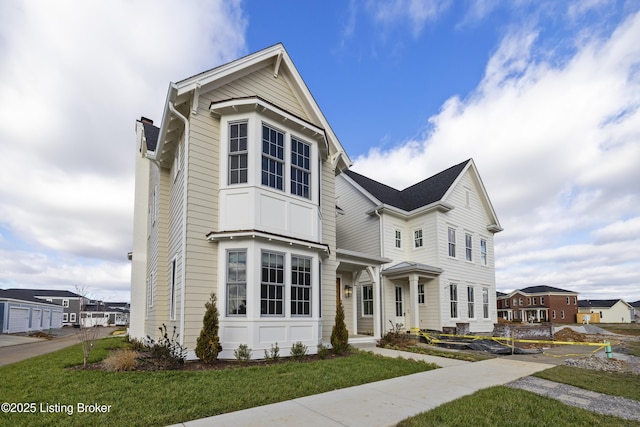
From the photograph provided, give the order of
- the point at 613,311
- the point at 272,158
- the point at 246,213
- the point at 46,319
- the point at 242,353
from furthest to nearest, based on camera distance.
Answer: the point at 613,311 → the point at 46,319 → the point at 272,158 → the point at 246,213 → the point at 242,353

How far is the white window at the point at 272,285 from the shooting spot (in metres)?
10.1

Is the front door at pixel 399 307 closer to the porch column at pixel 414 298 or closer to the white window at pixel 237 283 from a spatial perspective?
the porch column at pixel 414 298

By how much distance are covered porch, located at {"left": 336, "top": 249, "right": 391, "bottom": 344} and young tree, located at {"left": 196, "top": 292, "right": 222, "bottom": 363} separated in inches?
248

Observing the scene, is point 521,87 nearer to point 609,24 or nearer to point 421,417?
point 609,24

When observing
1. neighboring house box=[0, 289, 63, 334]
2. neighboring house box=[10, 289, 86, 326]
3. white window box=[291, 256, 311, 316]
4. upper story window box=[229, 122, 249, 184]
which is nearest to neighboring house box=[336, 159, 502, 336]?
white window box=[291, 256, 311, 316]

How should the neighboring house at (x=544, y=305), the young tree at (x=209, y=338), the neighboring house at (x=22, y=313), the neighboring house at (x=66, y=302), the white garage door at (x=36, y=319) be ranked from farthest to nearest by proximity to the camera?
1. the neighboring house at (x=66, y=302)
2. the neighboring house at (x=544, y=305)
3. the white garage door at (x=36, y=319)
4. the neighboring house at (x=22, y=313)
5. the young tree at (x=209, y=338)

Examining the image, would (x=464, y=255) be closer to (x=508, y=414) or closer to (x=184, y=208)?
(x=184, y=208)

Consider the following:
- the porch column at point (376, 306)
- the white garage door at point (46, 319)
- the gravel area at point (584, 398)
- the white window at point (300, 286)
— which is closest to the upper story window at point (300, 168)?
the white window at point (300, 286)

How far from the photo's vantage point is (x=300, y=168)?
11.7 m

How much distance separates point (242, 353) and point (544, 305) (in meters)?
61.3

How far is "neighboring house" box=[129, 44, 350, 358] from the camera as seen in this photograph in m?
9.88

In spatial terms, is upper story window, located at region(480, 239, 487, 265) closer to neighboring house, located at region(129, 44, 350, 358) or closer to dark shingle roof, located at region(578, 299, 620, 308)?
neighboring house, located at region(129, 44, 350, 358)

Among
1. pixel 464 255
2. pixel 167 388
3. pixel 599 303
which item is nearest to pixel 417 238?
pixel 464 255

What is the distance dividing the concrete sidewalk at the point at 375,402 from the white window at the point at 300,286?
12.0 feet
